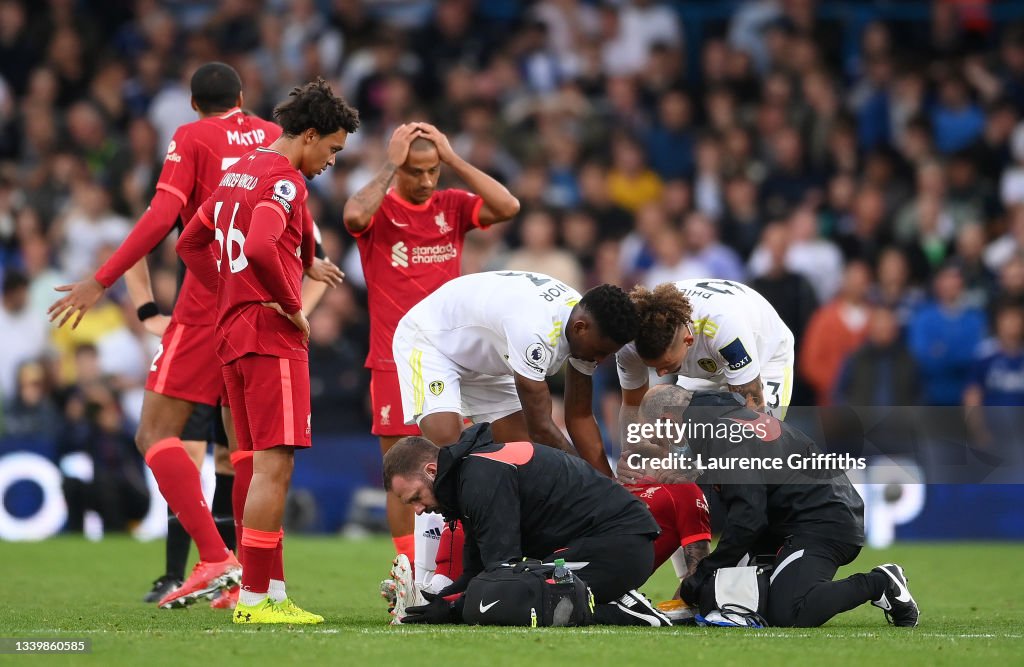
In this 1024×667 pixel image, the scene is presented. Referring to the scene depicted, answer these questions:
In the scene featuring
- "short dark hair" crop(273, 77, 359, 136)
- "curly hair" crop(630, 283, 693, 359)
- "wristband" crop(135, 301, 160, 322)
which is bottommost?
"curly hair" crop(630, 283, 693, 359)

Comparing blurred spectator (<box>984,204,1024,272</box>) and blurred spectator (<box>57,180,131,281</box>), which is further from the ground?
blurred spectator (<box>57,180,131,281</box>)

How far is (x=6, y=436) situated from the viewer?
1406cm

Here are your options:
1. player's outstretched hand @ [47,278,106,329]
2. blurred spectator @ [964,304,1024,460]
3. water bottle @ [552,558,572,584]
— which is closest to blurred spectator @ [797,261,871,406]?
blurred spectator @ [964,304,1024,460]

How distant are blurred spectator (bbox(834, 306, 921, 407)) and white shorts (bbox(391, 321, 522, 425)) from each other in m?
6.49

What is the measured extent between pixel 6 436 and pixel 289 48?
659 centimetres

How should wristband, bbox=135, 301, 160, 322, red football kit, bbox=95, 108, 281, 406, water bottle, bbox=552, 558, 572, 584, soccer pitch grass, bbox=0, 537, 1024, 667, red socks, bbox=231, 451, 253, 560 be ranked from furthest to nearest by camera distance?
wristband, bbox=135, 301, 160, 322
red football kit, bbox=95, 108, 281, 406
red socks, bbox=231, 451, 253, 560
water bottle, bbox=552, 558, 572, 584
soccer pitch grass, bbox=0, 537, 1024, 667

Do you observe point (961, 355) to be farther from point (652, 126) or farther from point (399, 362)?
point (399, 362)

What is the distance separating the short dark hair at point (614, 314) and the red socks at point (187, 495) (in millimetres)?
2656

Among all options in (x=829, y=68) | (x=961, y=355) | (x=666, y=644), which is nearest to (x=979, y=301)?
Answer: (x=961, y=355)

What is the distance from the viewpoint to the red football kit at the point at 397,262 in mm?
9016

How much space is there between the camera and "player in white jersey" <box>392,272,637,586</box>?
748cm

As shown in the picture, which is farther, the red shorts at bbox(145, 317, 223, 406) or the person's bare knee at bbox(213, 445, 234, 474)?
the person's bare knee at bbox(213, 445, 234, 474)

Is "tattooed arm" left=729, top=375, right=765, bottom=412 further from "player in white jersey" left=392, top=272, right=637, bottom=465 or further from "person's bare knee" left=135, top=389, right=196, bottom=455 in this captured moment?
"person's bare knee" left=135, top=389, right=196, bottom=455

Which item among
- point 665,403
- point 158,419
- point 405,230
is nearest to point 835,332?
point 405,230
